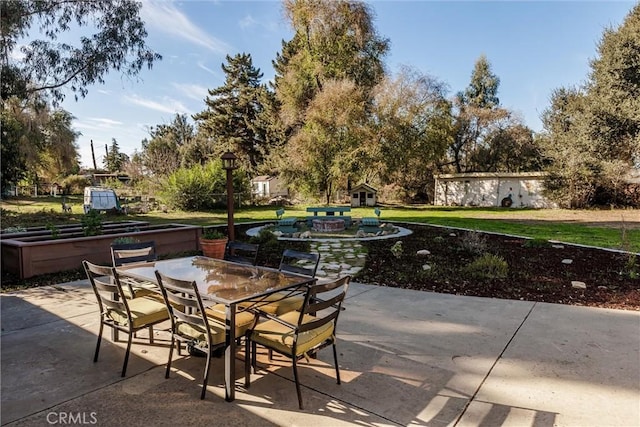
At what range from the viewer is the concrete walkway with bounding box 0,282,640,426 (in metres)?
2.30

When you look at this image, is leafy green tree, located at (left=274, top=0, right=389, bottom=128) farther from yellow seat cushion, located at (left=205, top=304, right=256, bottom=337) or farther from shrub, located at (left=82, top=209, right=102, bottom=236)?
yellow seat cushion, located at (left=205, top=304, right=256, bottom=337)

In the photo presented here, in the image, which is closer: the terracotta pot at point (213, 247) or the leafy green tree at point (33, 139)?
the terracotta pot at point (213, 247)

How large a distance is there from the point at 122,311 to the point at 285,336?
135cm

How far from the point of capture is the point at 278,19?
78.0 feet

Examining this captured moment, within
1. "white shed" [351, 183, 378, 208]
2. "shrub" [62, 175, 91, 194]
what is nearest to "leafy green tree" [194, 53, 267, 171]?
"shrub" [62, 175, 91, 194]

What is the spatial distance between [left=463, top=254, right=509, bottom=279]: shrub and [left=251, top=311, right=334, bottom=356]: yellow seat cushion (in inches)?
149

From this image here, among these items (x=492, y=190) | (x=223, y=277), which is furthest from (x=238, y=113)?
(x=223, y=277)

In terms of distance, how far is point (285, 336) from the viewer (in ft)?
8.45


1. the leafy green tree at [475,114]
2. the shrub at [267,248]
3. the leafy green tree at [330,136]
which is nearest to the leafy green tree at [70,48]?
the shrub at [267,248]

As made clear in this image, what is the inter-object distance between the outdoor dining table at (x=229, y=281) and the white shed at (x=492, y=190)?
2125 cm

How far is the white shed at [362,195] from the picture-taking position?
21.1 meters

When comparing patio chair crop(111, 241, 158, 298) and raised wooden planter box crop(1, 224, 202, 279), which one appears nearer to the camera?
patio chair crop(111, 241, 158, 298)

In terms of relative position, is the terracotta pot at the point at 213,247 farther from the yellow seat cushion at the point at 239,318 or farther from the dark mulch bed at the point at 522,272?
the yellow seat cushion at the point at 239,318

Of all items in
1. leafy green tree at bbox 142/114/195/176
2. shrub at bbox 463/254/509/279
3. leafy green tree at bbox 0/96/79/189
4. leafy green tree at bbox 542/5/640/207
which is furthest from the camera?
leafy green tree at bbox 142/114/195/176
